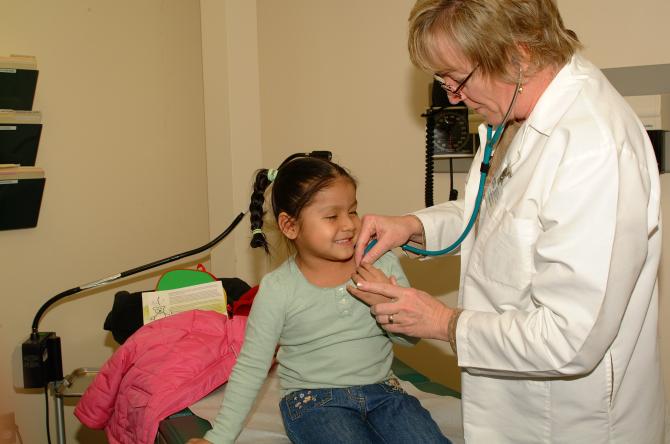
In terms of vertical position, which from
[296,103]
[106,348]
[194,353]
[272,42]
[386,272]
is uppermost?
[272,42]

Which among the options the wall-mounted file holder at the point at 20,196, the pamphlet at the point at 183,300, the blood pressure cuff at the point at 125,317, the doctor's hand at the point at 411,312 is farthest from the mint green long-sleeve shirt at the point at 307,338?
the wall-mounted file holder at the point at 20,196

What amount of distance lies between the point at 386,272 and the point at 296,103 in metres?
1.47

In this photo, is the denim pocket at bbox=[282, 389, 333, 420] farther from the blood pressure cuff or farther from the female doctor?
the blood pressure cuff

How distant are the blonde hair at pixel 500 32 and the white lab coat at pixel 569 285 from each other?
0.06m

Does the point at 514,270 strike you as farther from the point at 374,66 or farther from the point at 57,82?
the point at 57,82

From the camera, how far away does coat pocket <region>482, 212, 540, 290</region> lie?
4.27ft

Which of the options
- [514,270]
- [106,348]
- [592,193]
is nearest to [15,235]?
[106,348]

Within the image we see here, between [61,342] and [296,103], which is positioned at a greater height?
[296,103]

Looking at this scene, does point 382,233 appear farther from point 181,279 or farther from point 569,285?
point 181,279

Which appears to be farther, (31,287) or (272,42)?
(272,42)

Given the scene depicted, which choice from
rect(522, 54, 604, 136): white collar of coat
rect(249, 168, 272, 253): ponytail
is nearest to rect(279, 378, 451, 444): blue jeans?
rect(249, 168, 272, 253): ponytail

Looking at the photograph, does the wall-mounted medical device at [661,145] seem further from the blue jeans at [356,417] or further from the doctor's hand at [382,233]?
the blue jeans at [356,417]

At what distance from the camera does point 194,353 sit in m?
2.19

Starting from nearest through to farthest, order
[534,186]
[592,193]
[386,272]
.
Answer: [592,193] < [534,186] < [386,272]
